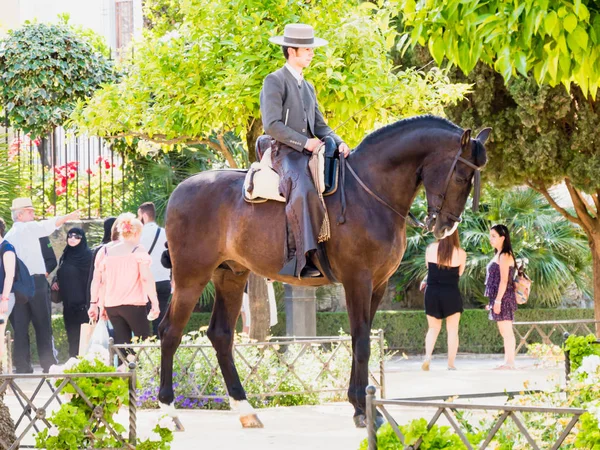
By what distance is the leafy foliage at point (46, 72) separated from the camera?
15484 mm

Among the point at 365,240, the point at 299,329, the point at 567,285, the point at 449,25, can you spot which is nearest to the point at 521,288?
the point at 299,329

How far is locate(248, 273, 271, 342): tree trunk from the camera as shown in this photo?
11.5 metres

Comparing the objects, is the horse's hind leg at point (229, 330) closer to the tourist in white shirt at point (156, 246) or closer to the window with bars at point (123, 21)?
the tourist in white shirt at point (156, 246)

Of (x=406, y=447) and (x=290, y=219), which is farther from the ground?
(x=290, y=219)

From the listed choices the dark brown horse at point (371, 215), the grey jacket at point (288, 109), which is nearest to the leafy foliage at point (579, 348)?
the dark brown horse at point (371, 215)

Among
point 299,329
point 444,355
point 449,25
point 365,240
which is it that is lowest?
point 444,355

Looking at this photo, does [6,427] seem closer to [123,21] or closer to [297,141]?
[297,141]

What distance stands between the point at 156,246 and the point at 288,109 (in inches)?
200

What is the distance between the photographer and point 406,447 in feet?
15.3

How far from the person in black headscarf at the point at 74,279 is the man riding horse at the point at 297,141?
6135 mm

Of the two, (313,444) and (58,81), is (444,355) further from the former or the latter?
(313,444)

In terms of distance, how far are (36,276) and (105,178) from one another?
568 centimetres

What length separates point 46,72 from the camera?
50.9 ft

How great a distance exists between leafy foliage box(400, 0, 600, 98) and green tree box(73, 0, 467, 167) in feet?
12.5
